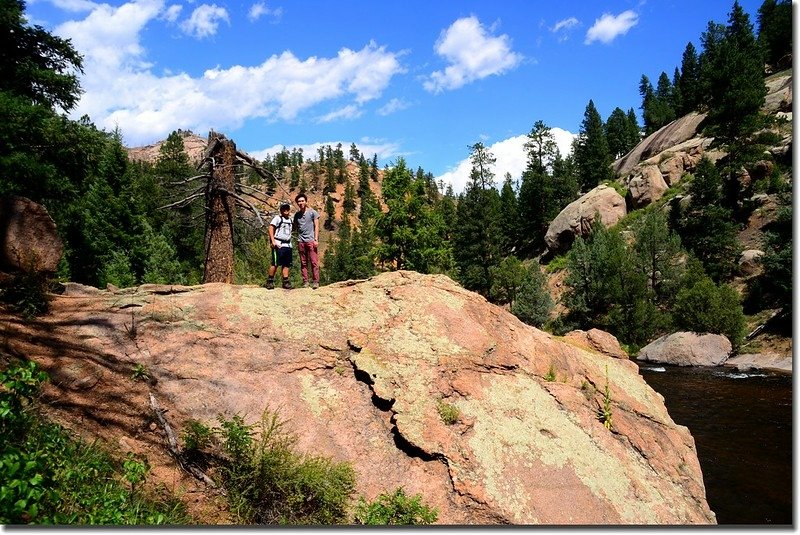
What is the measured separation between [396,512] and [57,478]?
315 centimetres

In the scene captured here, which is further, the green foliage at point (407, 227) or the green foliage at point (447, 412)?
the green foliage at point (407, 227)

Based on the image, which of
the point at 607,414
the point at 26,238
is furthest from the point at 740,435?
the point at 26,238

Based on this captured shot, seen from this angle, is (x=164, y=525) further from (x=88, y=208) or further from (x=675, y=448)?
(x=88, y=208)

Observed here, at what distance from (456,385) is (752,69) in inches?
2218

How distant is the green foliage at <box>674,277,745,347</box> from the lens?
111 ft

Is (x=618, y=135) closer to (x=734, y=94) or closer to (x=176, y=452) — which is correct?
(x=734, y=94)

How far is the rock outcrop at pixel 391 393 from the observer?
563 cm

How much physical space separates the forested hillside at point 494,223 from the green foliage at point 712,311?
4.2 inches

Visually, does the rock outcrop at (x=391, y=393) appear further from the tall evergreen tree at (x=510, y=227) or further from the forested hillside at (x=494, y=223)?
the tall evergreen tree at (x=510, y=227)

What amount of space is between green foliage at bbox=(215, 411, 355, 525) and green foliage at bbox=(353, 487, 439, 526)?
255 mm

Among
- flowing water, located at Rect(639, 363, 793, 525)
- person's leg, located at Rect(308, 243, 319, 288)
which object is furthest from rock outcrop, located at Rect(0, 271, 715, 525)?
flowing water, located at Rect(639, 363, 793, 525)

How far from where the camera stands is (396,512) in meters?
5.05

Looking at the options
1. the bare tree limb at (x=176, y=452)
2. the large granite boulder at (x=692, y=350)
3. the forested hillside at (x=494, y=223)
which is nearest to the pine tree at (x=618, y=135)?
the forested hillside at (x=494, y=223)

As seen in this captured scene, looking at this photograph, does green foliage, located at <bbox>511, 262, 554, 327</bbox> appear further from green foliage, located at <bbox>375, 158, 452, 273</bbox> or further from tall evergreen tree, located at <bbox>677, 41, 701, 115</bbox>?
tall evergreen tree, located at <bbox>677, 41, 701, 115</bbox>
